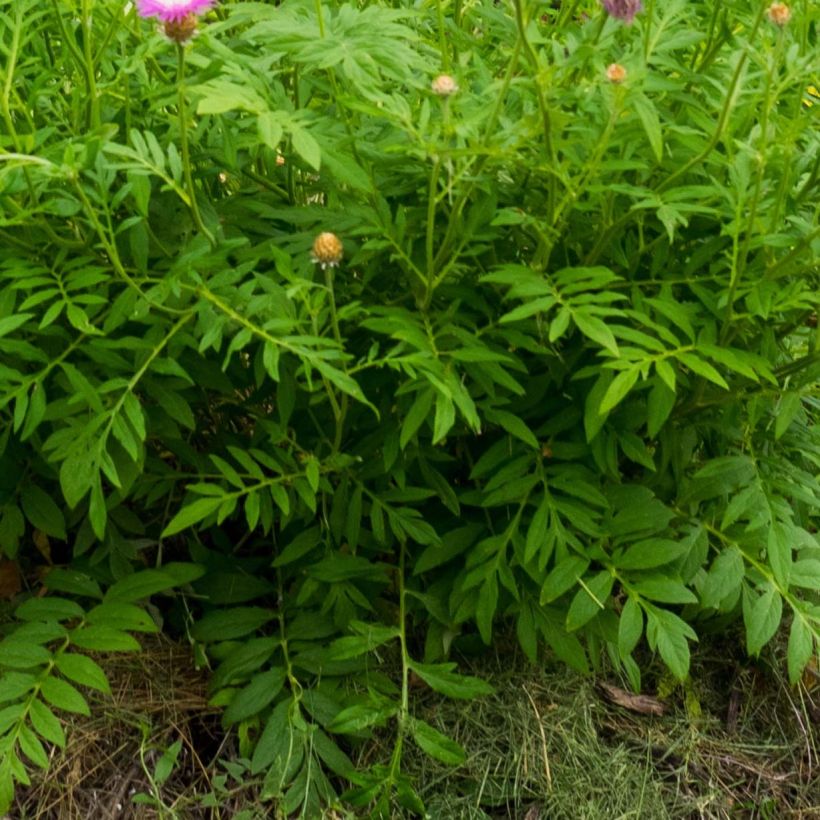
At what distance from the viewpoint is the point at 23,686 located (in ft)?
6.01

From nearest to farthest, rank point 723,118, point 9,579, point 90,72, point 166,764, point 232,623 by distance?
point 723,118
point 90,72
point 166,764
point 232,623
point 9,579

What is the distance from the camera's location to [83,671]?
6.01ft

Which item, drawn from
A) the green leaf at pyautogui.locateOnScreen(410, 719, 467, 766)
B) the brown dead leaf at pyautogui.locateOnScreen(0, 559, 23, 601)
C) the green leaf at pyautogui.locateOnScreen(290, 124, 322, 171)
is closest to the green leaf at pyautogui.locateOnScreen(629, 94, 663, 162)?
the green leaf at pyautogui.locateOnScreen(290, 124, 322, 171)

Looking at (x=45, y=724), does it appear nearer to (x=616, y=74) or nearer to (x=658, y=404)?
(x=658, y=404)

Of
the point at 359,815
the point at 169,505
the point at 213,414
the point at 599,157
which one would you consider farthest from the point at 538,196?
the point at 359,815

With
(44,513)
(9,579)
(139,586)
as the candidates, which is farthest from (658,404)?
(9,579)

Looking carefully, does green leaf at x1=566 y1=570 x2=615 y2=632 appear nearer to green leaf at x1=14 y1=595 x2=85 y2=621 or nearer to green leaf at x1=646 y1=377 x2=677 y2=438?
green leaf at x1=646 y1=377 x2=677 y2=438

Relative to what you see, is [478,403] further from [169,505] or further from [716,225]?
[169,505]

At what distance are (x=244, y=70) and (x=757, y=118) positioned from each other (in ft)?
2.34

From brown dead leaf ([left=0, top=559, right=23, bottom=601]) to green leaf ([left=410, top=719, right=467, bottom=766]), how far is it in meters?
0.73

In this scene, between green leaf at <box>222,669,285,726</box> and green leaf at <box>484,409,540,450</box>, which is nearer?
green leaf at <box>484,409,540,450</box>

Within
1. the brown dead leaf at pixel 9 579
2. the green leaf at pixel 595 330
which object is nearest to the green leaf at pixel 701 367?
the green leaf at pixel 595 330

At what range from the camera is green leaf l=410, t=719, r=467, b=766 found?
1864 millimetres

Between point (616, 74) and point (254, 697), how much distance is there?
3.48ft
